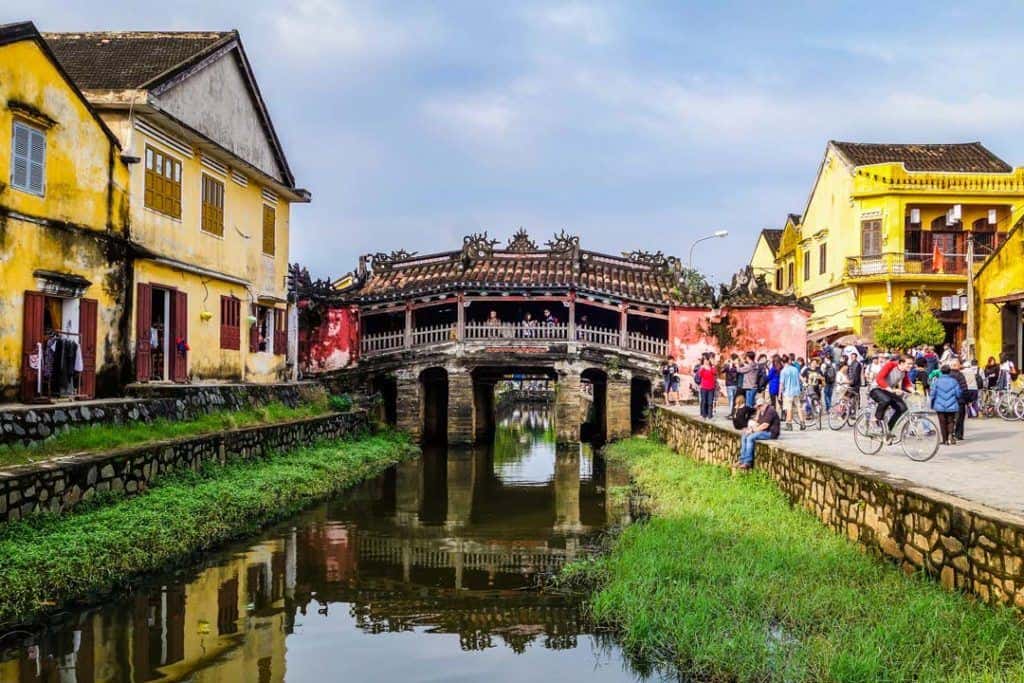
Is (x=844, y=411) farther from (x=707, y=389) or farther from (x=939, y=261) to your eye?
(x=939, y=261)

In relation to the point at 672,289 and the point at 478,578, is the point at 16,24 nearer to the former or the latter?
the point at 478,578

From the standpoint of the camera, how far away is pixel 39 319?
14.0 m

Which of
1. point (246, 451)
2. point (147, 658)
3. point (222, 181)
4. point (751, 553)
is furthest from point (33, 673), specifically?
point (222, 181)

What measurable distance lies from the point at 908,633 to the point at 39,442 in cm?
992

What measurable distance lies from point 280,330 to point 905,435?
16.5 metres

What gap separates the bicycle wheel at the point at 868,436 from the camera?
41.4 feet

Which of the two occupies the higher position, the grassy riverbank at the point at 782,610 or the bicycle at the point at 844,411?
the bicycle at the point at 844,411

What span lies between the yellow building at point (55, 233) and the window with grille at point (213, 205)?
3182mm

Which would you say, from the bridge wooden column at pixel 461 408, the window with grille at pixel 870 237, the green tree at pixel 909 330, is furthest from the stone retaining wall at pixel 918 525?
the window with grille at pixel 870 237

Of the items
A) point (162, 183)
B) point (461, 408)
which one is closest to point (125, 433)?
point (162, 183)

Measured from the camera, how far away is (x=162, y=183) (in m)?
17.5

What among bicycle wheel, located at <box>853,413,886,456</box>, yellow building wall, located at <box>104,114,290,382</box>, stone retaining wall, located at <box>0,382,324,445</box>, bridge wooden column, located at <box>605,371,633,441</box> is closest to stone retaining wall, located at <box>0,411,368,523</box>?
stone retaining wall, located at <box>0,382,324,445</box>

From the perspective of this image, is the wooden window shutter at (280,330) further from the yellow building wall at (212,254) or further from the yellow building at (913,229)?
the yellow building at (913,229)

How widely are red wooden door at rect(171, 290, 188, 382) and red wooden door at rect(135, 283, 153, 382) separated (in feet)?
3.27
